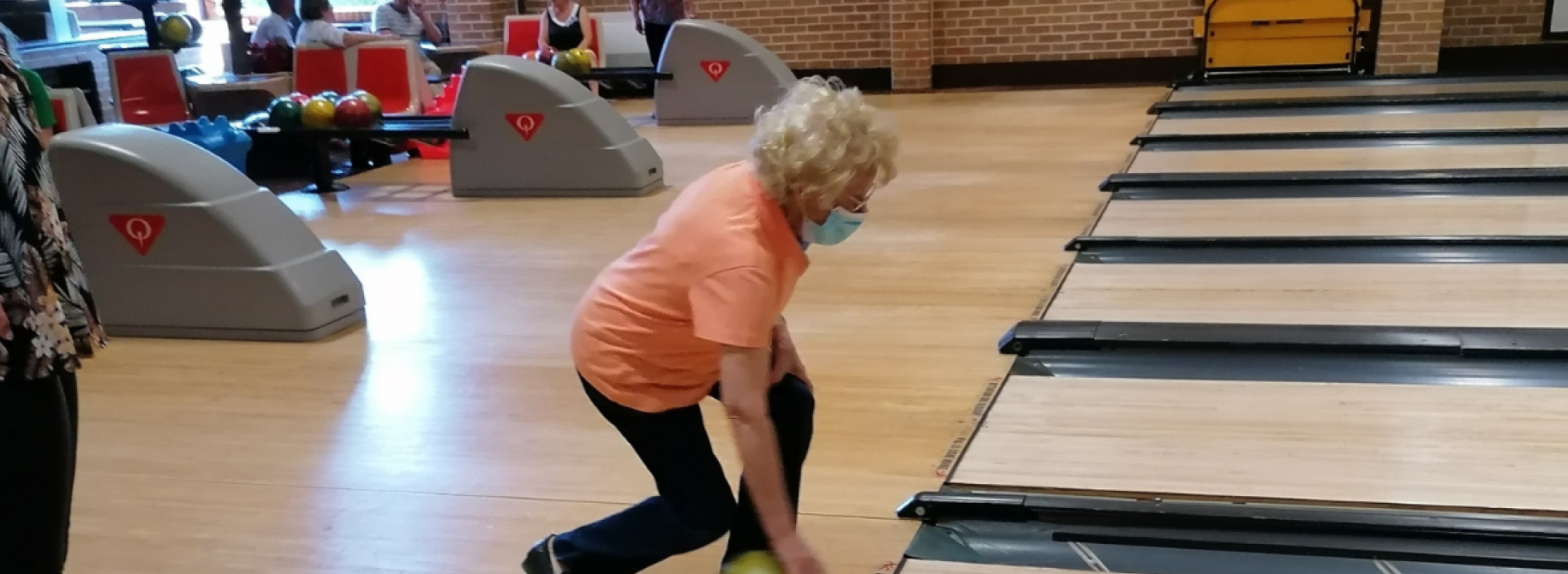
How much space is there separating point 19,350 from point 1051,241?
11.1 ft

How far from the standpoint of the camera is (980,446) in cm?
250

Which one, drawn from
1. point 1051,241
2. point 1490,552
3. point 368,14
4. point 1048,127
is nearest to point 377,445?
point 1490,552

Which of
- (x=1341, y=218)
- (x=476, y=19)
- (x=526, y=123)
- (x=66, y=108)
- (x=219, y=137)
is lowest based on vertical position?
(x=1341, y=218)

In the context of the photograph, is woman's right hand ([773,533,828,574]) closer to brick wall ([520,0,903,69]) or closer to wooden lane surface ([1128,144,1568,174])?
wooden lane surface ([1128,144,1568,174])

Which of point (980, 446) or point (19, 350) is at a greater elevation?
point (19, 350)

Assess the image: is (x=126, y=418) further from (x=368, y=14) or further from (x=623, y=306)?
(x=368, y=14)

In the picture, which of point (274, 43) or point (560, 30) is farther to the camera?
point (560, 30)

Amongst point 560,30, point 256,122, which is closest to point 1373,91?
point 560,30

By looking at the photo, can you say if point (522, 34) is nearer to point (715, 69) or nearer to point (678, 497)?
point (715, 69)

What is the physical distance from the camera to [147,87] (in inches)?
286

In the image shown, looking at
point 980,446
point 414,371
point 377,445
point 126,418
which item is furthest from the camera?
point 414,371

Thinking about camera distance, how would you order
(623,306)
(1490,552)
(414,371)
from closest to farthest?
(623,306) < (1490,552) < (414,371)

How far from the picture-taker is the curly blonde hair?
150 cm

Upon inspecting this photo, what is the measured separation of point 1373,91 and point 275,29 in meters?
6.81
